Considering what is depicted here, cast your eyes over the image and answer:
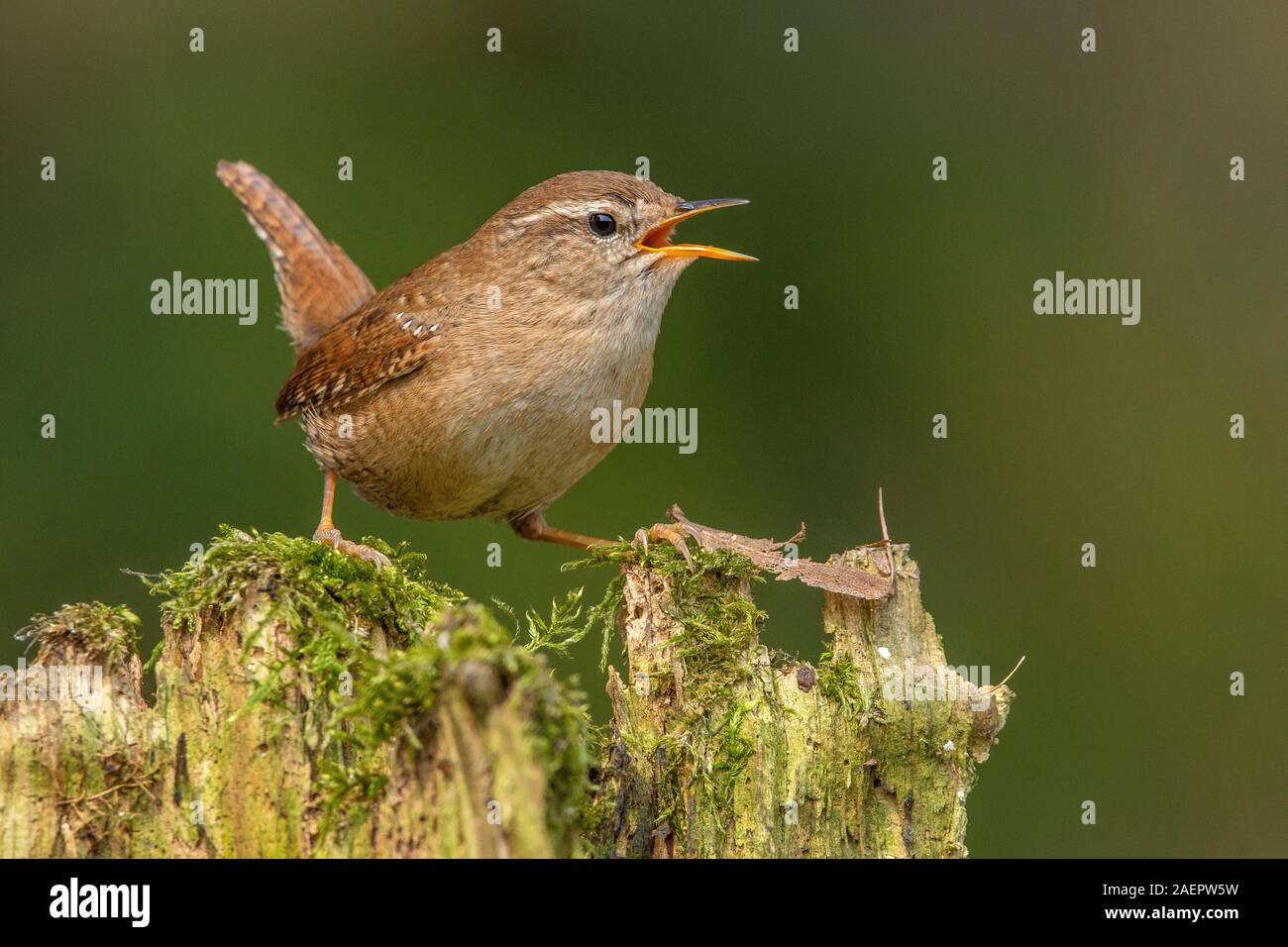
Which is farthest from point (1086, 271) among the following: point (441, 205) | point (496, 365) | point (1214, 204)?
point (496, 365)

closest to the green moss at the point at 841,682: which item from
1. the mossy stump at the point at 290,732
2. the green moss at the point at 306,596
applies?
the mossy stump at the point at 290,732

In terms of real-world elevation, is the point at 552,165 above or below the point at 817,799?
above

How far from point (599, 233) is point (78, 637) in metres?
2.33

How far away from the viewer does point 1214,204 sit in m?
6.97

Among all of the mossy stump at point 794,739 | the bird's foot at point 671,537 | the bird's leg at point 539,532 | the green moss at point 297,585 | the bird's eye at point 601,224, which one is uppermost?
the bird's eye at point 601,224

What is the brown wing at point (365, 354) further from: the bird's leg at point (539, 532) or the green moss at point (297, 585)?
the green moss at point (297, 585)

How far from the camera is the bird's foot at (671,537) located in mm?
3158

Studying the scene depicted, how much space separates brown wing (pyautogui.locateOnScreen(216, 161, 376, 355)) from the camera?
5.83m

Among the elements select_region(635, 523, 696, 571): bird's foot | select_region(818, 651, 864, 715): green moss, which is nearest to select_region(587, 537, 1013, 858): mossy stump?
select_region(818, 651, 864, 715): green moss

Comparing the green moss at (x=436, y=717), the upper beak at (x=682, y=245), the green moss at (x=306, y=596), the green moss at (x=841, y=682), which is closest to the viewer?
the green moss at (x=436, y=717)

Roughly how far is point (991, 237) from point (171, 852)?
5.39 metres

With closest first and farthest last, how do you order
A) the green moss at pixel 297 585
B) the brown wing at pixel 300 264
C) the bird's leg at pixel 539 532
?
the green moss at pixel 297 585 → the bird's leg at pixel 539 532 → the brown wing at pixel 300 264

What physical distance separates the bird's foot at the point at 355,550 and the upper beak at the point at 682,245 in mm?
1346
